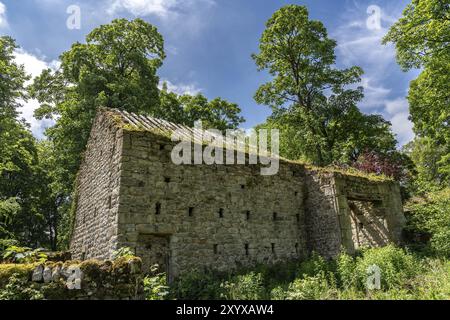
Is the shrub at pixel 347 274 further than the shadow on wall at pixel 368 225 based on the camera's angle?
No

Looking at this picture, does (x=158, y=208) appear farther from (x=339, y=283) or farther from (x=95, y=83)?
(x=95, y=83)

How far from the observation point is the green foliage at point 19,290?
472 cm

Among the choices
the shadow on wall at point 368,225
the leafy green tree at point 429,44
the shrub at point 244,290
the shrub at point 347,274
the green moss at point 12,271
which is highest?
the leafy green tree at point 429,44

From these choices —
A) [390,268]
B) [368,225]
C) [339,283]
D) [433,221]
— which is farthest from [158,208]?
[433,221]

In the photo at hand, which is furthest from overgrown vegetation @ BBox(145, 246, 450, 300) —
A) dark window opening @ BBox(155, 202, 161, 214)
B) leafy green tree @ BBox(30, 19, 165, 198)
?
leafy green tree @ BBox(30, 19, 165, 198)

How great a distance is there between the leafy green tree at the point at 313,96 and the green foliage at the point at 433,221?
7.78m

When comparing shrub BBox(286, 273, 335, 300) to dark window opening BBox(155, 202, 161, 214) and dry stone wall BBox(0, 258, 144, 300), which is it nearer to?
dry stone wall BBox(0, 258, 144, 300)

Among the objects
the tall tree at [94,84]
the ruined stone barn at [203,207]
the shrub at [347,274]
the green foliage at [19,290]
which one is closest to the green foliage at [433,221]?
the ruined stone barn at [203,207]

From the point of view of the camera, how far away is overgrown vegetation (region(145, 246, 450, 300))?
7.65 metres

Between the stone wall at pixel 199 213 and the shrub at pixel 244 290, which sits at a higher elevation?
the stone wall at pixel 199 213

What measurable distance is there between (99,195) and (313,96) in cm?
1772

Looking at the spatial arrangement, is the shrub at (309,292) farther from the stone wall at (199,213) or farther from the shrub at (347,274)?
the stone wall at (199,213)

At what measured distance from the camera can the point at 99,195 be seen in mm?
10922
